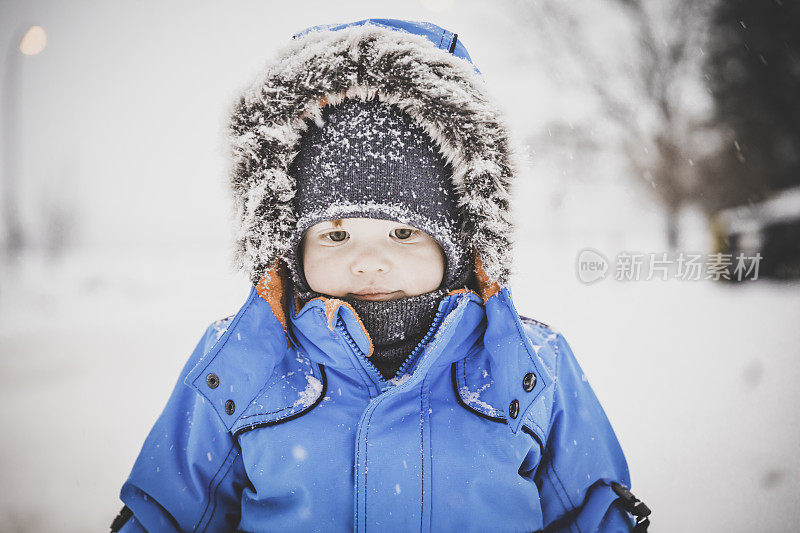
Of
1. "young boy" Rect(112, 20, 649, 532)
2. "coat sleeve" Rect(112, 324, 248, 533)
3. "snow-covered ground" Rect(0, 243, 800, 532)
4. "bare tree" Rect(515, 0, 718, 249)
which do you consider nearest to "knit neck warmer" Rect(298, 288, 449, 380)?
"young boy" Rect(112, 20, 649, 532)

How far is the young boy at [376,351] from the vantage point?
1069mm

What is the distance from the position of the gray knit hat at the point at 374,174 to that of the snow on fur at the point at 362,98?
0.03m

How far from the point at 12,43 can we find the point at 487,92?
671cm

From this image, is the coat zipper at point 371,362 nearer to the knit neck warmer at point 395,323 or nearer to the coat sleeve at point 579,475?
the knit neck warmer at point 395,323

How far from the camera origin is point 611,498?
1147mm

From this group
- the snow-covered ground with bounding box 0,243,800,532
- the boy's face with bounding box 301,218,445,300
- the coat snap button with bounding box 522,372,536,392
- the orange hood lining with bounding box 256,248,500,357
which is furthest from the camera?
the snow-covered ground with bounding box 0,243,800,532

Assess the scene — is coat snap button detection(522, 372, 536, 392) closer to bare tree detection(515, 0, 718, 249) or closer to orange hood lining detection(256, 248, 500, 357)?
orange hood lining detection(256, 248, 500, 357)

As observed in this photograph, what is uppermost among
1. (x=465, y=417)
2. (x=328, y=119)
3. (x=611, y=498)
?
(x=328, y=119)

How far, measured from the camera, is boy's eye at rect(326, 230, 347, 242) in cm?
123

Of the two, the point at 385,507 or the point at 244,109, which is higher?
the point at 244,109

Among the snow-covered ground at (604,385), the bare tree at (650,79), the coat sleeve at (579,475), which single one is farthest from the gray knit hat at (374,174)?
the bare tree at (650,79)

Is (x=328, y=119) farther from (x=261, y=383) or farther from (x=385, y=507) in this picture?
(x=385, y=507)

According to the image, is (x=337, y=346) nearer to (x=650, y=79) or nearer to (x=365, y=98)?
(x=365, y=98)

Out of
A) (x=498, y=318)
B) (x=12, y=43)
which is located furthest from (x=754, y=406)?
(x=12, y=43)
